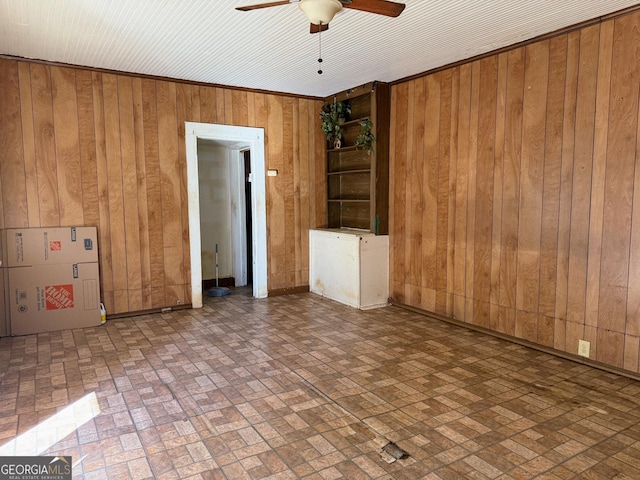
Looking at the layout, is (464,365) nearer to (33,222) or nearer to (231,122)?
(231,122)

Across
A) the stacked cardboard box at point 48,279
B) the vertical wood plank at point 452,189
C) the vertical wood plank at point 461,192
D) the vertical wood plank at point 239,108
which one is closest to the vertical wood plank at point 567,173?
the vertical wood plank at point 461,192

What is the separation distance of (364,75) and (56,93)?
3.37m

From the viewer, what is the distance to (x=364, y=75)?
5.13m

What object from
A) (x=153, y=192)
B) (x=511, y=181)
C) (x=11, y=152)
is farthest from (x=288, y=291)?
(x=11, y=152)

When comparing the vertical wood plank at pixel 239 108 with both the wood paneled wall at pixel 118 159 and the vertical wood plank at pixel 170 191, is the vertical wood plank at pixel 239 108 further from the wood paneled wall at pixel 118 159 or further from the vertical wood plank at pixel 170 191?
the vertical wood plank at pixel 170 191

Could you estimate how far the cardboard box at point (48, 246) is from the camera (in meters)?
4.42

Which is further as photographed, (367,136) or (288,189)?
(288,189)

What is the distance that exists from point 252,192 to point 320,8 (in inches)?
140

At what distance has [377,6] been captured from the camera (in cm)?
271

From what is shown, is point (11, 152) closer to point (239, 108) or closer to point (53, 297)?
point (53, 297)

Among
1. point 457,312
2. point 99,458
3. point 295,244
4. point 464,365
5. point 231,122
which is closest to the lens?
point 99,458


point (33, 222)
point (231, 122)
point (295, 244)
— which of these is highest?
point (231, 122)

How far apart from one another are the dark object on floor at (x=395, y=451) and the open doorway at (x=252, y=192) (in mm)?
3632

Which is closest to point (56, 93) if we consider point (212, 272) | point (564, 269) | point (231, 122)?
point (231, 122)
